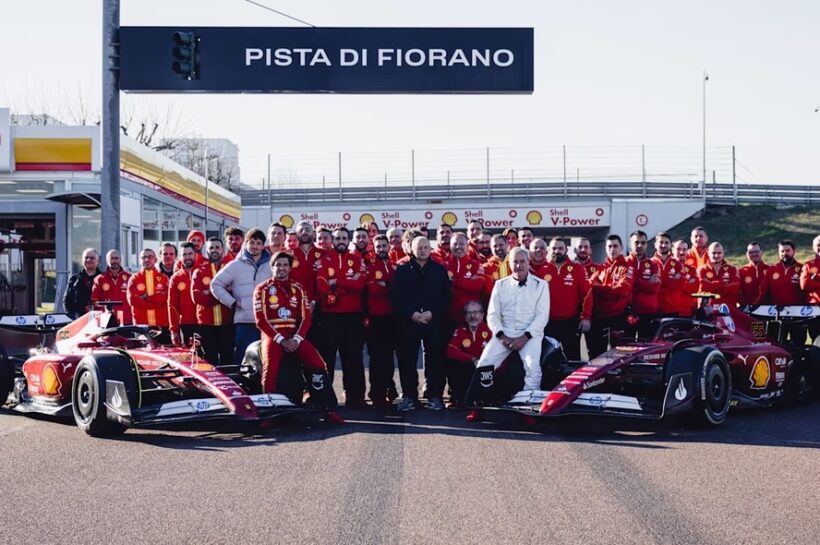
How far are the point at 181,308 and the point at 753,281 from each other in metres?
7.65

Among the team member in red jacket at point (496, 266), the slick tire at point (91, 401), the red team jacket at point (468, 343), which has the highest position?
the team member in red jacket at point (496, 266)

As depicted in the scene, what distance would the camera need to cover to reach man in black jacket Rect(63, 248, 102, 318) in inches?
546

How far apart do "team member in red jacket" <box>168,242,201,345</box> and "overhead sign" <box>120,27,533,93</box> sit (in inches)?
237

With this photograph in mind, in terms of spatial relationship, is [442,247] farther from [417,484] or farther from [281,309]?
[417,484]

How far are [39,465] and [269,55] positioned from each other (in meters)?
10.6

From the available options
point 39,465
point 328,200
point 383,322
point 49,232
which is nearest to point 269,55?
point 383,322

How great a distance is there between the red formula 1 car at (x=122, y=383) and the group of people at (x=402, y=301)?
74 centimetres

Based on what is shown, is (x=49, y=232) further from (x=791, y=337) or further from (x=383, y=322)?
(x=791, y=337)

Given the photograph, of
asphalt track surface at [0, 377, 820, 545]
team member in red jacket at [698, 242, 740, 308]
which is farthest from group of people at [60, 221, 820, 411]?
asphalt track surface at [0, 377, 820, 545]

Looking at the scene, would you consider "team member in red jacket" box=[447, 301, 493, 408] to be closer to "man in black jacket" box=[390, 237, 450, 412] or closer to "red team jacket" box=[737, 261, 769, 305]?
"man in black jacket" box=[390, 237, 450, 412]

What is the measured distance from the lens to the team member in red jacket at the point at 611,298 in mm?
11898

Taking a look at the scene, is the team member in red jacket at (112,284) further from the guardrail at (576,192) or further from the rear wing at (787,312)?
the guardrail at (576,192)

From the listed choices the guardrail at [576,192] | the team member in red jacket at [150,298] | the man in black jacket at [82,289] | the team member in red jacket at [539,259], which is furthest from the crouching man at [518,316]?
the guardrail at [576,192]

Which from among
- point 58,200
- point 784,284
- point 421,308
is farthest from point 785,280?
point 58,200
